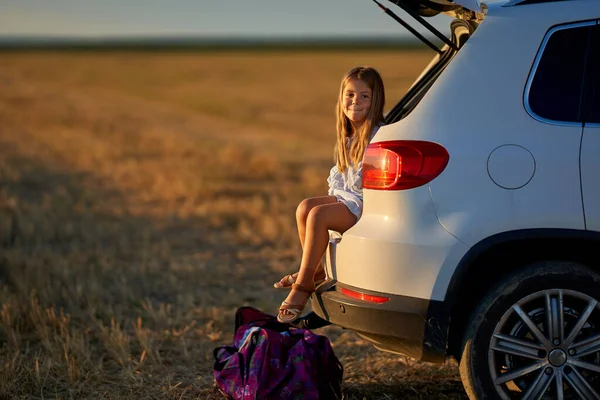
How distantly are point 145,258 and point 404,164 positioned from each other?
522 centimetres

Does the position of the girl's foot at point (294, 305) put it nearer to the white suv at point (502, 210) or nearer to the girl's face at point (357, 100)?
the white suv at point (502, 210)

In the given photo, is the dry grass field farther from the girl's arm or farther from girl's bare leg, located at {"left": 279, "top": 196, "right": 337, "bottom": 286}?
the girl's arm

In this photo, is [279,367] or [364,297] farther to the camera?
[279,367]

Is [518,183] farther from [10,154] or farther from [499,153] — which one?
[10,154]

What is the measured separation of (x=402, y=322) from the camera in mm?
3943

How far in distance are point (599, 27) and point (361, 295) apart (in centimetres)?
157

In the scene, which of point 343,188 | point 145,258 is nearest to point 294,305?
point 343,188

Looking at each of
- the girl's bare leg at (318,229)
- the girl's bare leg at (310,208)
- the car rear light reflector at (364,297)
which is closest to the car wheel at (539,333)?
the car rear light reflector at (364,297)

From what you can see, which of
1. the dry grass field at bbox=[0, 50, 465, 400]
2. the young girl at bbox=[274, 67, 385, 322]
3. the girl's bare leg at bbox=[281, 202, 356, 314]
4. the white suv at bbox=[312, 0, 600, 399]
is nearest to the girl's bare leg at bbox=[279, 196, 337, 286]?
the young girl at bbox=[274, 67, 385, 322]

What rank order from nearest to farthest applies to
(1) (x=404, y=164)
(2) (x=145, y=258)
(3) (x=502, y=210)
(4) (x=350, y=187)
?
(3) (x=502, y=210)
(1) (x=404, y=164)
(4) (x=350, y=187)
(2) (x=145, y=258)

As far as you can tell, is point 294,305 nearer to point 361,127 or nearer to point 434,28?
point 361,127

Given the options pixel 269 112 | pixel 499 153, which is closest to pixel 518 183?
pixel 499 153

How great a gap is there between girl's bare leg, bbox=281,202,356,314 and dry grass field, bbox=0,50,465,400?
0.75 m

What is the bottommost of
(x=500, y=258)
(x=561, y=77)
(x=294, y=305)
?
(x=294, y=305)
